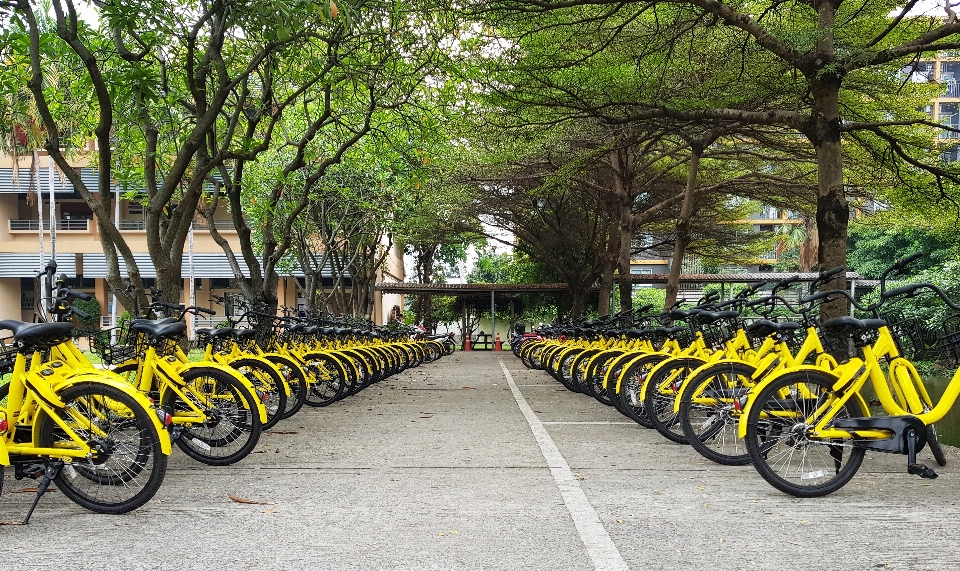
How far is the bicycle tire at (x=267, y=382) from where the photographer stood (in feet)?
27.1

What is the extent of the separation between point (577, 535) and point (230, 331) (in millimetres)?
4447

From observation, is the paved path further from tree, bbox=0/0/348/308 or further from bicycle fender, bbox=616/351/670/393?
tree, bbox=0/0/348/308

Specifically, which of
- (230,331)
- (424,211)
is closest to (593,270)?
(424,211)

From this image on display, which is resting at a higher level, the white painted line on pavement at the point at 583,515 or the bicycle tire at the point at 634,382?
the bicycle tire at the point at 634,382

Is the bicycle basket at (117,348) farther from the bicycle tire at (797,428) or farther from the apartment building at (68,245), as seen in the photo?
the apartment building at (68,245)

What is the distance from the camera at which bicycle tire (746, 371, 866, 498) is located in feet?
17.2

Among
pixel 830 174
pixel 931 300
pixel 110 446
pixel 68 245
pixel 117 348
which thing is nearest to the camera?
pixel 110 446

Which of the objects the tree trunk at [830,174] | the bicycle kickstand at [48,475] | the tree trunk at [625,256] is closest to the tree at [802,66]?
the tree trunk at [830,174]

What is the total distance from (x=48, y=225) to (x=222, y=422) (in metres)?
31.8

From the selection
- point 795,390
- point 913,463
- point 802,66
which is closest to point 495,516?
point 795,390

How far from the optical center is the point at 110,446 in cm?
491

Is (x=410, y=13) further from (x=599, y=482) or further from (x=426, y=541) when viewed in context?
(x=426, y=541)

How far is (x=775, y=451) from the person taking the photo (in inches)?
227

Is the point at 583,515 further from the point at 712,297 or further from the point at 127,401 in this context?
the point at 712,297
